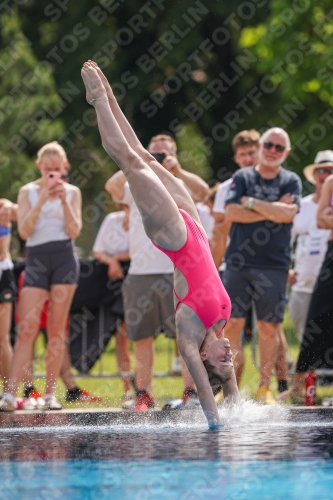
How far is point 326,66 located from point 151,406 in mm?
12793

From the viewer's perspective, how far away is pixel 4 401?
8.45m

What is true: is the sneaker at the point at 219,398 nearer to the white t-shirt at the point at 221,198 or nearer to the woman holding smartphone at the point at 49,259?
the woman holding smartphone at the point at 49,259

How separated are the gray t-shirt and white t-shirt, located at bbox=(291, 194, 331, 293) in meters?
0.91

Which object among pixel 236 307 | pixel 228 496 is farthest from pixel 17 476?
pixel 236 307

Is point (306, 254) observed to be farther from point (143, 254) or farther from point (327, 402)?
point (143, 254)

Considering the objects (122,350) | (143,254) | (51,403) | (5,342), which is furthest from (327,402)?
(5,342)

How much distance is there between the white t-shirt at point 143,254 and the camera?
29.3 feet

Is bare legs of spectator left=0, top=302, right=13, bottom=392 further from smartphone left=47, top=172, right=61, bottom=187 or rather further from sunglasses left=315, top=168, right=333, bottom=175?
sunglasses left=315, top=168, right=333, bottom=175

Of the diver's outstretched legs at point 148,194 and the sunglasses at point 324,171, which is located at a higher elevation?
the sunglasses at point 324,171

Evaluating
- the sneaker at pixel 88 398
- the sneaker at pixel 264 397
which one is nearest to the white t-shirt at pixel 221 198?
the sneaker at pixel 264 397

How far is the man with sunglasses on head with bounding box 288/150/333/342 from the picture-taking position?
9.89 metres

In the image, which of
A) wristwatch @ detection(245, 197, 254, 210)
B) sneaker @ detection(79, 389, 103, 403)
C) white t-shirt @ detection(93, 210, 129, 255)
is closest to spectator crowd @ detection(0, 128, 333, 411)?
wristwatch @ detection(245, 197, 254, 210)

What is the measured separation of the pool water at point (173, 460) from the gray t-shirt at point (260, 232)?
6.46ft

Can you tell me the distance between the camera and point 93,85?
711cm
